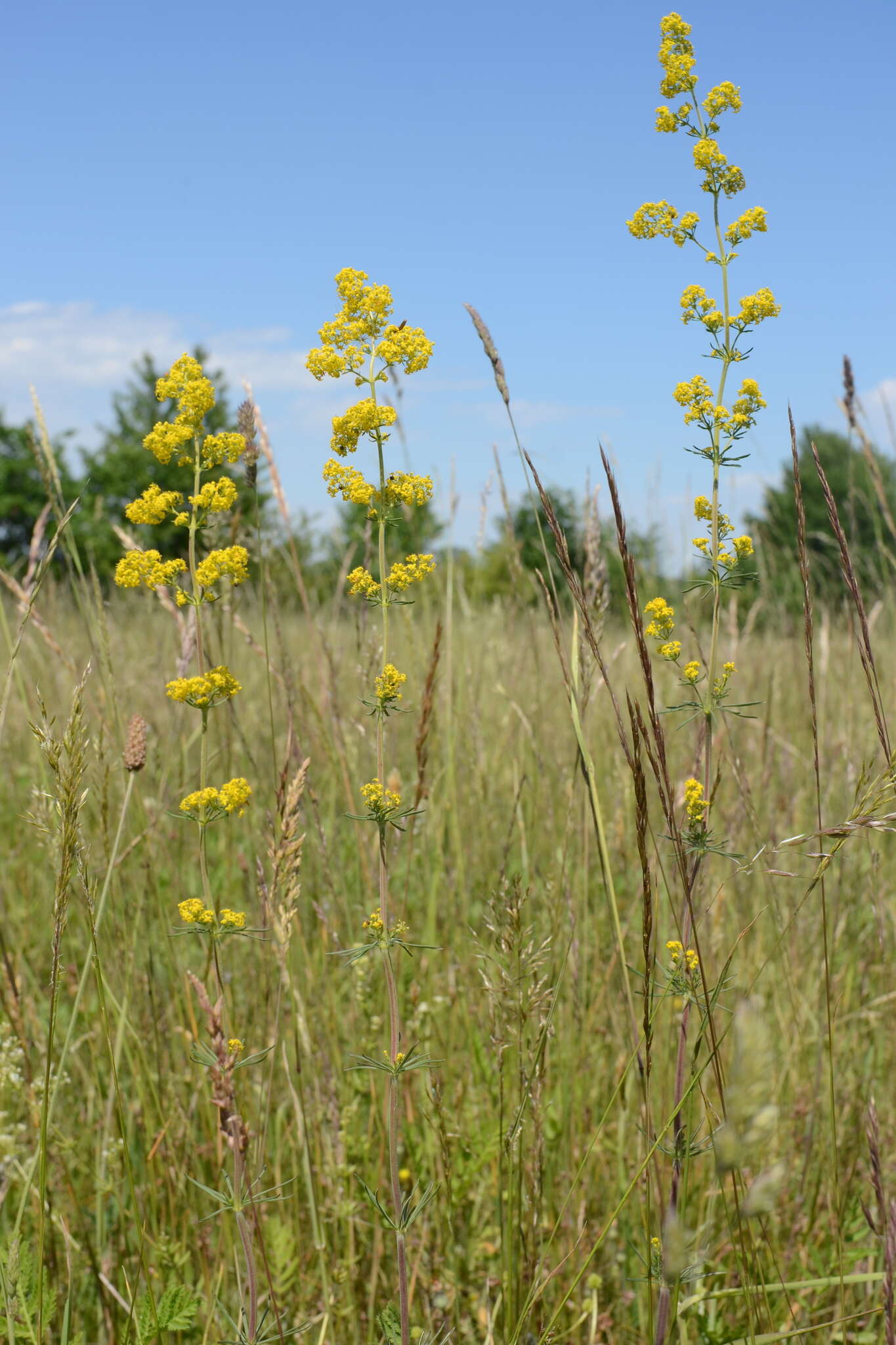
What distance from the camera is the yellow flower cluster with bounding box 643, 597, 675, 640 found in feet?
5.44

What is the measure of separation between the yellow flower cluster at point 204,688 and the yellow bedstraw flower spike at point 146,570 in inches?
6.8

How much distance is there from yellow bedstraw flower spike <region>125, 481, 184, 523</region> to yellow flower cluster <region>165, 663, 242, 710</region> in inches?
10.6

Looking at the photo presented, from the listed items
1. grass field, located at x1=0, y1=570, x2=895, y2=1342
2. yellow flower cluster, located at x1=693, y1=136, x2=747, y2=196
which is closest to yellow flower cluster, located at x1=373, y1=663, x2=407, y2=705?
grass field, located at x1=0, y1=570, x2=895, y2=1342

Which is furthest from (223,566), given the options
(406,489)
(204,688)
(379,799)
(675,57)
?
(675,57)

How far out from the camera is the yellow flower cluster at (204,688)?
1.39 m

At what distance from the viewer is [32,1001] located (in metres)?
2.55

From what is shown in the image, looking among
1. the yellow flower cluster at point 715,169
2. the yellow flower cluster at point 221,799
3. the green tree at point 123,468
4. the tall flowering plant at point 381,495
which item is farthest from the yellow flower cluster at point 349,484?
the green tree at point 123,468

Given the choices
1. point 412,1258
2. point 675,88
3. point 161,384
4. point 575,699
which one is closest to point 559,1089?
point 412,1258

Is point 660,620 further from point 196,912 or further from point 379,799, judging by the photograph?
point 196,912

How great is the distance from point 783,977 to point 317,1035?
148 cm

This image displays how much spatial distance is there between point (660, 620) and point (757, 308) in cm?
58

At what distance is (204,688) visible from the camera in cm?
142

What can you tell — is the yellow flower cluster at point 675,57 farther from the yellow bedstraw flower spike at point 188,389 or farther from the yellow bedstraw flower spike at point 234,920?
the yellow bedstraw flower spike at point 234,920

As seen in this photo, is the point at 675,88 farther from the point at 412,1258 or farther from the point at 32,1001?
the point at 32,1001
